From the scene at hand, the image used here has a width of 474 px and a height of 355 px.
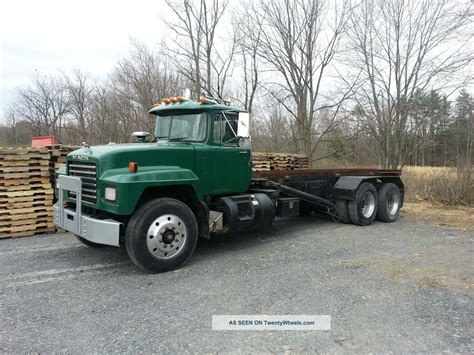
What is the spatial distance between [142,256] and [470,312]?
12.9 ft

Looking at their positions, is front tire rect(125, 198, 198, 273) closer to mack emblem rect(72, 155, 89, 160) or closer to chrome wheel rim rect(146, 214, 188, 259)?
chrome wheel rim rect(146, 214, 188, 259)

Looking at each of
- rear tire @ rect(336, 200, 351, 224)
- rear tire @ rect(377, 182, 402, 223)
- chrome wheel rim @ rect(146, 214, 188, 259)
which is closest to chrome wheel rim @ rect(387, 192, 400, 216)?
rear tire @ rect(377, 182, 402, 223)

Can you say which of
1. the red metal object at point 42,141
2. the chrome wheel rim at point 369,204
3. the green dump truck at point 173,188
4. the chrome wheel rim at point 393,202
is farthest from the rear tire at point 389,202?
the red metal object at point 42,141

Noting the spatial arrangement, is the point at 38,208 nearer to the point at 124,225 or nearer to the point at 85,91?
the point at 124,225

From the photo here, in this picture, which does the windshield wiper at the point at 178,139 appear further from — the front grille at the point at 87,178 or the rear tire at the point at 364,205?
the rear tire at the point at 364,205

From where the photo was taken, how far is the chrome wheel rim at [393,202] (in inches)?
366

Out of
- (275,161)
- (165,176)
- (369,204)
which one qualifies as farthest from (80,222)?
(275,161)

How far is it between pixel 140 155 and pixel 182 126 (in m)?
1.16

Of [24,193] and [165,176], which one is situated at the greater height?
[165,176]

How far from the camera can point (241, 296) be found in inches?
158

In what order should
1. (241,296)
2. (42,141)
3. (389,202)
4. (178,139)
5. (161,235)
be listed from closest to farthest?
(241,296) < (161,235) < (178,139) < (389,202) < (42,141)

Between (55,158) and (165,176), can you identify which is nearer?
(165,176)

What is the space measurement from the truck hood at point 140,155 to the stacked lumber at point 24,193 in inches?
111

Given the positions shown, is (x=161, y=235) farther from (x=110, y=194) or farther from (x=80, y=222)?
(x=80, y=222)
